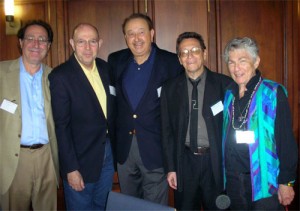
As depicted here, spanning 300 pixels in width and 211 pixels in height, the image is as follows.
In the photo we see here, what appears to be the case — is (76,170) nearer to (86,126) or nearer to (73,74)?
(86,126)

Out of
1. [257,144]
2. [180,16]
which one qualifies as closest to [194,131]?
[257,144]

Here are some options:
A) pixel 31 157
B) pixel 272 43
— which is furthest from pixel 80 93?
pixel 272 43

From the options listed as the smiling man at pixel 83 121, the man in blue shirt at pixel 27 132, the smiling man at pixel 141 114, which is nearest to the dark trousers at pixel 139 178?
the smiling man at pixel 141 114

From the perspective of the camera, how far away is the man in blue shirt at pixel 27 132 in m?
2.29

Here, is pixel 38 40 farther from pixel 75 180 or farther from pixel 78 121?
pixel 75 180

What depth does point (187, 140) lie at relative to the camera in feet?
7.34

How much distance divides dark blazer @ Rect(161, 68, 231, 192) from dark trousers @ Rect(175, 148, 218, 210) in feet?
0.12

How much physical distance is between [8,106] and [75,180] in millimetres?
743

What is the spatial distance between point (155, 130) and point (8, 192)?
1.21 meters

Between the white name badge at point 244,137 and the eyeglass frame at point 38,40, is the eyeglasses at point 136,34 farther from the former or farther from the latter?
the white name badge at point 244,137

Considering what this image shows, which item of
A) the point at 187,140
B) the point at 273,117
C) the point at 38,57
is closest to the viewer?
the point at 273,117

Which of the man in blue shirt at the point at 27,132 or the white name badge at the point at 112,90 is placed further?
the white name badge at the point at 112,90

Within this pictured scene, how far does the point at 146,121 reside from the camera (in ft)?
7.89

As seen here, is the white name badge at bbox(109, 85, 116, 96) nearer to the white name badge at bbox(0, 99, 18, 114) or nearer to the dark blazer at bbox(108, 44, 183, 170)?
the dark blazer at bbox(108, 44, 183, 170)
